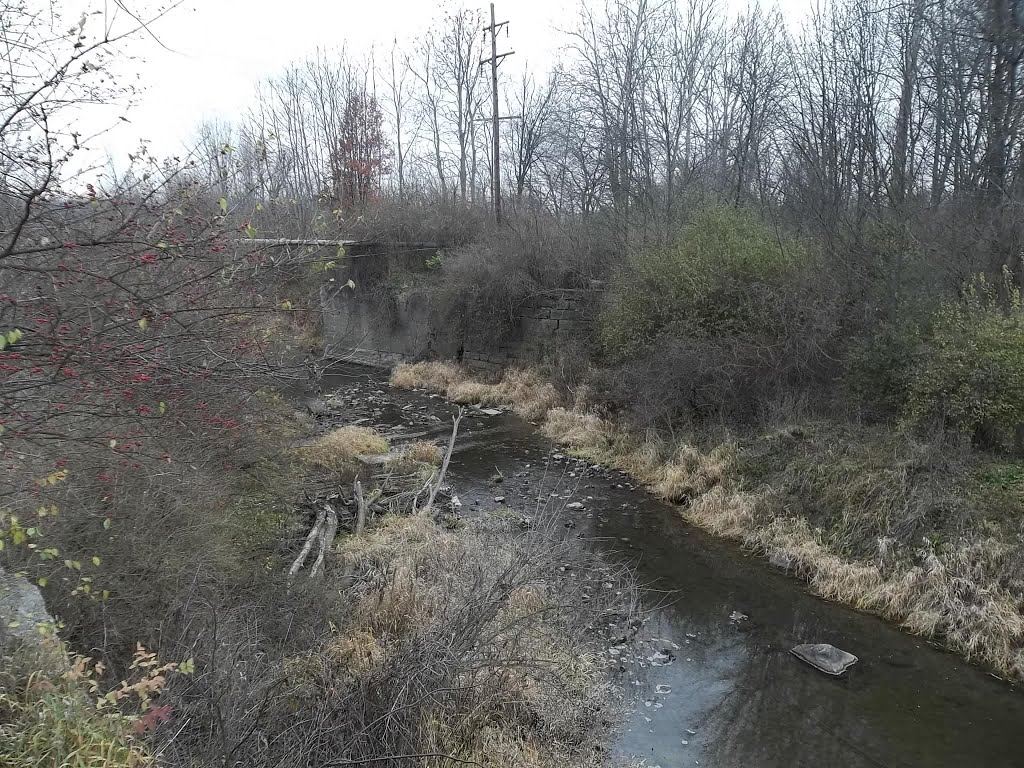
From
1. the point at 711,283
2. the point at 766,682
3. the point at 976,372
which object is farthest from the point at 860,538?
the point at 711,283

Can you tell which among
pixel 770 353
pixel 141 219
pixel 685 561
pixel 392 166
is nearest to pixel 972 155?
pixel 770 353

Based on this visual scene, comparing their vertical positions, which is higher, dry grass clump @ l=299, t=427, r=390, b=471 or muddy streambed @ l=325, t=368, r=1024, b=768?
dry grass clump @ l=299, t=427, r=390, b=471

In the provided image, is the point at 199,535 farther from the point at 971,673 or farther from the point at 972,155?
the point at 972,155

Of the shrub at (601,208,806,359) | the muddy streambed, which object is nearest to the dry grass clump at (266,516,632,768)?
the muddy streambed

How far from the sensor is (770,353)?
420 inches

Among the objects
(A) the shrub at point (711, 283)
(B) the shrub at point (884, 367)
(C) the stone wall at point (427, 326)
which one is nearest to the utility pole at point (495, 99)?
(C) the stone wall at point (427, 326)

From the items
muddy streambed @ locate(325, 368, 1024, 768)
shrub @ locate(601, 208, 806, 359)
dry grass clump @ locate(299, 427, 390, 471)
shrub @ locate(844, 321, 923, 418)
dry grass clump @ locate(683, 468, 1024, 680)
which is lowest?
muddy streambed @ locate(325, 368, 1024, 768)

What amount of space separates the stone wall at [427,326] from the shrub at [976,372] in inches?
322

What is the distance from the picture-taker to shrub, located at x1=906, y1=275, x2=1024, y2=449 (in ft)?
24.7

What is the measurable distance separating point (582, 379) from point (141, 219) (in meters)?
11.7

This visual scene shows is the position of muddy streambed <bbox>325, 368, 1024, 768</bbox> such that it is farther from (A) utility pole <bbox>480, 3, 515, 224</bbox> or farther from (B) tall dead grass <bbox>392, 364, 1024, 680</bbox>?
(A) utility pole <bbox>480, 3, 515, 224</bbox>

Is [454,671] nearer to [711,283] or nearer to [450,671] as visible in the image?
[450,671]

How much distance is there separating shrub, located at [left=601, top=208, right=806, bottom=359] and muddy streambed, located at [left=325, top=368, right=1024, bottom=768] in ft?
13.4

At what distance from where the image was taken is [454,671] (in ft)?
14.2
